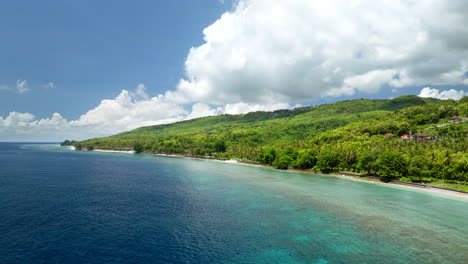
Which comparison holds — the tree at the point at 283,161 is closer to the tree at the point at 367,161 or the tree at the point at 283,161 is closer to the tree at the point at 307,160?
the tree at the point at 307,160

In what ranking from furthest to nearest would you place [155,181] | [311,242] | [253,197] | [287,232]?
1. [155,181]
2. [253,197]
3. [287,232]
4. [311,242]

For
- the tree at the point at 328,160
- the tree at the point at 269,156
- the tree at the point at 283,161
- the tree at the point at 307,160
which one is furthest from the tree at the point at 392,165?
the tree at the point at 269,156

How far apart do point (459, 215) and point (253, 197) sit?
54.8 meters

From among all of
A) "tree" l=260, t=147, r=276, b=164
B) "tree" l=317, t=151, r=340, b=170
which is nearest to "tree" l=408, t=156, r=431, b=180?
"tree" l=317, t=151, r=340, b=170

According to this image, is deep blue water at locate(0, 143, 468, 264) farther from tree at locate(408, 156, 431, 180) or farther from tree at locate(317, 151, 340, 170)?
tree at locate(317, 151, 340, 170)

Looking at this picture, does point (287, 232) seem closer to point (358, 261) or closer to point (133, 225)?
point (358, 261)

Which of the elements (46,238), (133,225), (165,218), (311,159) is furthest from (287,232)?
(311,159)

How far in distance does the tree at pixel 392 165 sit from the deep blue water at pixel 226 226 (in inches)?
762

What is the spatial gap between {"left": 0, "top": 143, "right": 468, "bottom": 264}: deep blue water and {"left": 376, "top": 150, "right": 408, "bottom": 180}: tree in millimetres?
19362

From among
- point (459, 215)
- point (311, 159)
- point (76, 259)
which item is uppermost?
point (311, 159)

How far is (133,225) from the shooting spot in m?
51.0

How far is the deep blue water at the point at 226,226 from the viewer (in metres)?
39.0

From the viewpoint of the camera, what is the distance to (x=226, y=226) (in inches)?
2014

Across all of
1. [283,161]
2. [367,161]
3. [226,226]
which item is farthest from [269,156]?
[226,226]
